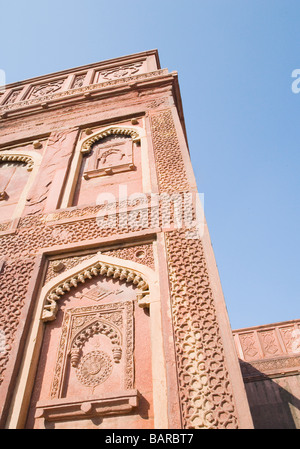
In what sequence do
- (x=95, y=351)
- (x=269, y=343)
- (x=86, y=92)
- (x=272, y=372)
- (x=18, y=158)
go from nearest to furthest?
(x=95, y=351) < (x=18, y=158) < (x=86, y=92) < (x=272, y=372) < (x=269, y=343)

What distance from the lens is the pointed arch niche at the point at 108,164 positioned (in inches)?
167

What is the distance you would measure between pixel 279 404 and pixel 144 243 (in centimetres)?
545

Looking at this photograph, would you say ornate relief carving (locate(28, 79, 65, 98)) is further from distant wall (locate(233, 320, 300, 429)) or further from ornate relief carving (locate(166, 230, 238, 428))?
distant wall (locate(233, 320, 300, 429))

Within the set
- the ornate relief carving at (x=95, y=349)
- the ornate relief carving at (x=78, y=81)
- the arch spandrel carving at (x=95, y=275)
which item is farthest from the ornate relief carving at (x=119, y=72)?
the ornate relief carving at (x=95, y=349)

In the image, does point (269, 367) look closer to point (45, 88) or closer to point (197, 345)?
point (197, 345)

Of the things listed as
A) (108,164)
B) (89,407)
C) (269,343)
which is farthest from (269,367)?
(89,407)

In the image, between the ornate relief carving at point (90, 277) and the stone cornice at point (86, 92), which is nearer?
the ornate relief carving at point (90, 277)

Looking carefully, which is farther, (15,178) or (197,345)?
(15,178)

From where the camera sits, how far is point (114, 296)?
300 cm

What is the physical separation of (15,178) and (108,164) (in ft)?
4.68

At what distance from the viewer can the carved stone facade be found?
7.39ft

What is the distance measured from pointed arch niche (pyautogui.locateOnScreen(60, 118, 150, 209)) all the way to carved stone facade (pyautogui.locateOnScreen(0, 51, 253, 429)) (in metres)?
0.02

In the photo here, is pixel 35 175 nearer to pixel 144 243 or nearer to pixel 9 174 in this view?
pixel 9 174

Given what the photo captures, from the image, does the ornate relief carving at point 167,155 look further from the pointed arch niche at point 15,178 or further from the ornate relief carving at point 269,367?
the ornate relief carving at point 269,367
